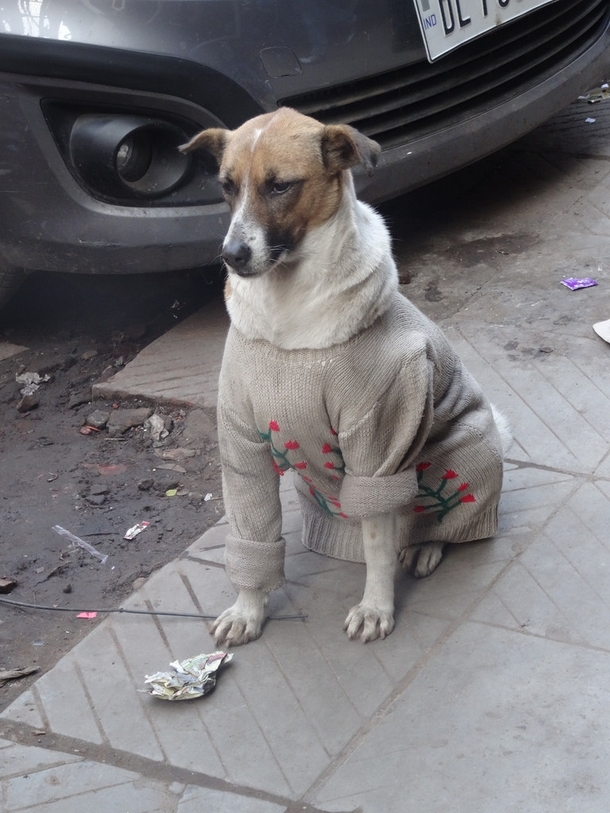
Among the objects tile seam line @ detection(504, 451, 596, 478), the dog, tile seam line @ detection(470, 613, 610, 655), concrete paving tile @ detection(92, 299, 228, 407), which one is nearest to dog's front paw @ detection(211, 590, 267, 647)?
the dog

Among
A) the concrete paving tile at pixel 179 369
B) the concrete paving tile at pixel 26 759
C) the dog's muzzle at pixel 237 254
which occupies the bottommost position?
the concrete paving tile at pixel 179 369

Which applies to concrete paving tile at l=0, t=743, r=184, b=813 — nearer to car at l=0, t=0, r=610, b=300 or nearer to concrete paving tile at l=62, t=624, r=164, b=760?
concrete paving tile at l=62, t=624, r=164, b=760

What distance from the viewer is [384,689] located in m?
2.64

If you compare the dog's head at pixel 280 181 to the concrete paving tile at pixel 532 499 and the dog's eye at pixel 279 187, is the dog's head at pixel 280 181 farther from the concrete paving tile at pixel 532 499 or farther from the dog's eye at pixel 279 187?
the concrete paving tile at pixel 532 499

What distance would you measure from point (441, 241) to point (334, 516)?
2.45 metres

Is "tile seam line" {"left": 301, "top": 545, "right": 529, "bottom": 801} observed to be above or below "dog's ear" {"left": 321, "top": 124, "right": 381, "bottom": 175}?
below

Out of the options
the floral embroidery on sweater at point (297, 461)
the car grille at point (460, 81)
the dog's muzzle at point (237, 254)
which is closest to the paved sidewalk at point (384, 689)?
the floral embroidery on sweater at point (297, 461)

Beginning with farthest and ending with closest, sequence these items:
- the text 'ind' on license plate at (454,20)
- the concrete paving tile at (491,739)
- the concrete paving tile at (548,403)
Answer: the text 'ind' on license plate at (454,20) → the concrete paving tile at (548,403) → the concrete paving tile at (491,739)

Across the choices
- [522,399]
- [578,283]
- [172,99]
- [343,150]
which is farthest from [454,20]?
[343,150]

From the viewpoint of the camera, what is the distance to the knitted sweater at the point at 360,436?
8.24 ft

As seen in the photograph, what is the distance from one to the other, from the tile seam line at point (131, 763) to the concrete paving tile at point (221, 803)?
11mm

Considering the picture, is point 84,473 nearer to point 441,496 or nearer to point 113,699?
point 113,699

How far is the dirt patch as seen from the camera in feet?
10.5

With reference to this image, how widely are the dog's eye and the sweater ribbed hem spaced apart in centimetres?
105
